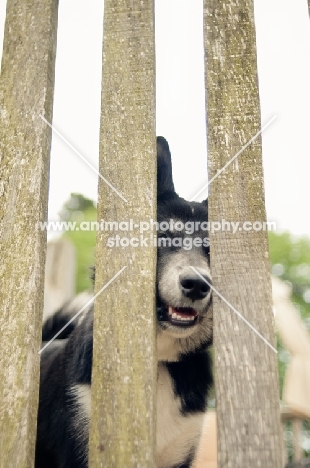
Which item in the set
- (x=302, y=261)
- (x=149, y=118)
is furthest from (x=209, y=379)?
(x=302, y=261)

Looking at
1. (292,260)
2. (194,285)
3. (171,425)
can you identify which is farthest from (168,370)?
(292,260)

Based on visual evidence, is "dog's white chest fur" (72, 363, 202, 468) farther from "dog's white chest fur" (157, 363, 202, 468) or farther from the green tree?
the green tree

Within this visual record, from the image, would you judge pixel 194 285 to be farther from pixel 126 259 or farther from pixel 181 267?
pixel 126 259

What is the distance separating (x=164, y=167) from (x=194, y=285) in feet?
2.62

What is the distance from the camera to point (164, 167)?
3307mm

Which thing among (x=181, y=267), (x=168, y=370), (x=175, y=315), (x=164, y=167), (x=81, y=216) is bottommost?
(x=168, y=370)

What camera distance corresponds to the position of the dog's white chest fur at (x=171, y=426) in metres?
3.18

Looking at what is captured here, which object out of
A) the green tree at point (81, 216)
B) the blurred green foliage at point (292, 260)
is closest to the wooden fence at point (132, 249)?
the blurred green foliage at point (292, 260)

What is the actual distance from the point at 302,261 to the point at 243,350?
11251 mm

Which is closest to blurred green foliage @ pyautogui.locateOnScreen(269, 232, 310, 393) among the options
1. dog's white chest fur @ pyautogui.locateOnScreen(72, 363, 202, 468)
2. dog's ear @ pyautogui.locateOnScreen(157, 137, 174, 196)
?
dog's ear @ pyautogui.locateOnScreen(157, 137, 174, 196)

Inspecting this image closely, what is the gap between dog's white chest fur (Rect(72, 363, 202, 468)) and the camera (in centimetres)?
318

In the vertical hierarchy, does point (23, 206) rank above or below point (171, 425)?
above

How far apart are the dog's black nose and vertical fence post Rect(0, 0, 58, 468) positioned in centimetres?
111

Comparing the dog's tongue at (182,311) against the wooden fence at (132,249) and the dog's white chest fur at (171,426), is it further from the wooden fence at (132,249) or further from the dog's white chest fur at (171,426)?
the wooden fence at (132,249)
